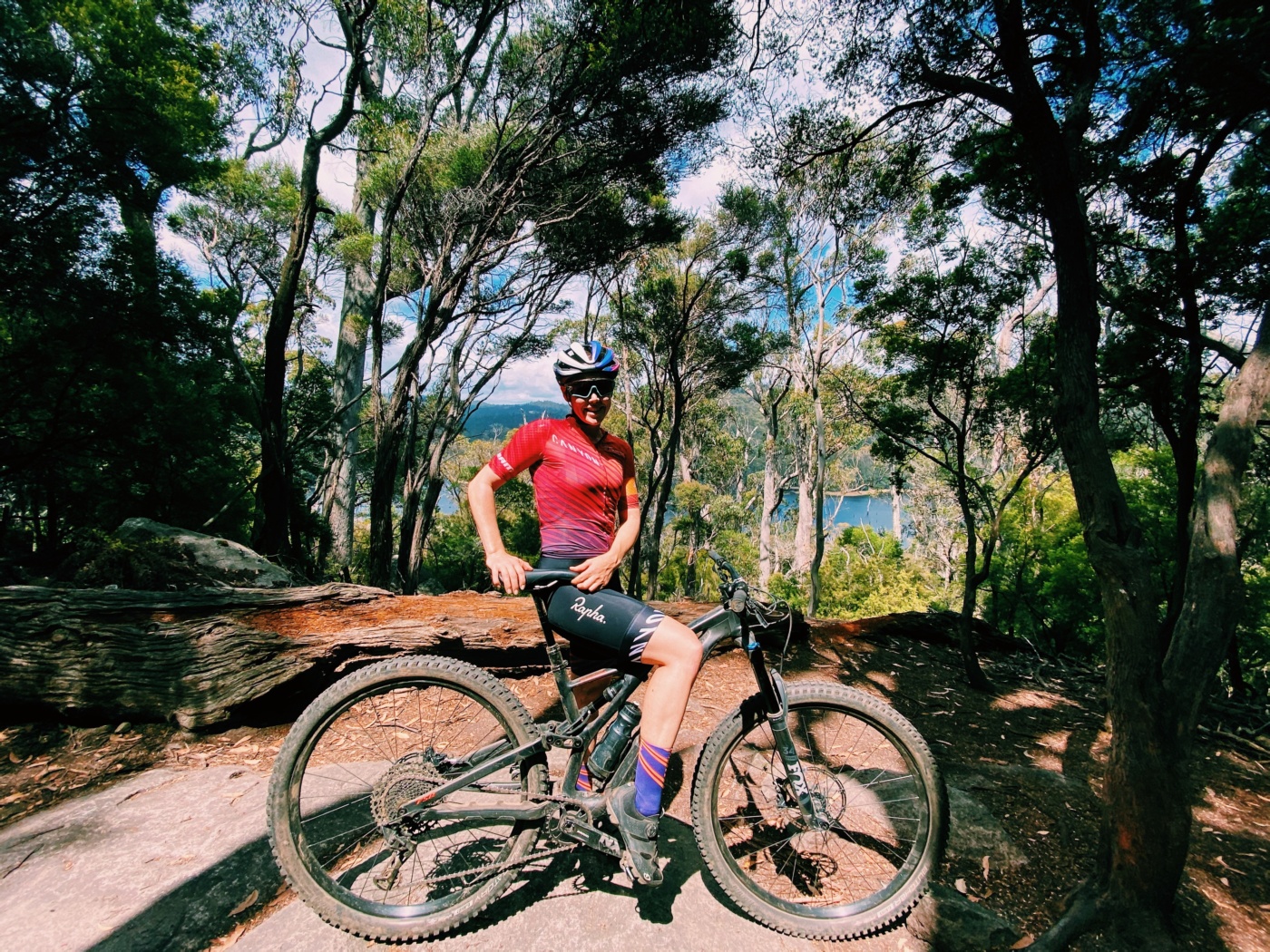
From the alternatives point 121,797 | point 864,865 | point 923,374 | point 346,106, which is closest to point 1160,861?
point 864,865

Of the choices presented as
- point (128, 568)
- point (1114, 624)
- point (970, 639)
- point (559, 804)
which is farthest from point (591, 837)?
point (128, 568)

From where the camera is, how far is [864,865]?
230 cm

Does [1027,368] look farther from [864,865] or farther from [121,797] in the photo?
[121,797]

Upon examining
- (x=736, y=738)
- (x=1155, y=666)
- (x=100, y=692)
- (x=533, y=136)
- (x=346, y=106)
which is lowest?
(x=100, y=692)

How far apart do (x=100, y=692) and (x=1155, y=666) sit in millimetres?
5630

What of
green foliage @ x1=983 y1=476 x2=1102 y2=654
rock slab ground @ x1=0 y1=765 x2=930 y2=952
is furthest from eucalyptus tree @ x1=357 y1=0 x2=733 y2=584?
green foliage @ x1=983 y1=476 x2=1102 y2=654

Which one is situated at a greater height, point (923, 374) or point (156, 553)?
point (923, 374)

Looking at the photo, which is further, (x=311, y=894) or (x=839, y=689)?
(x=839, y=689)

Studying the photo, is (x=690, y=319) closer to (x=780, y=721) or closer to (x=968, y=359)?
(x=968, y=359)

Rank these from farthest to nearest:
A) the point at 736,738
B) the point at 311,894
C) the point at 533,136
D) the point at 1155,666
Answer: the point at 533,136, the point at 1155,666, the point at 736,738, the point at 311,894

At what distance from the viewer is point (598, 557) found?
83.7 inches

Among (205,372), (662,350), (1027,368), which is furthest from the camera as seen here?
(662,350)

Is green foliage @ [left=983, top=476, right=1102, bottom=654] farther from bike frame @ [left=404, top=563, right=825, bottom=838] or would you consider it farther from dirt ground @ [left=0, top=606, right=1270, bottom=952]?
bike frame @ [left=404, top=563, right=825, bottom=838]

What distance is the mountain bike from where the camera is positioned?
190 cm
